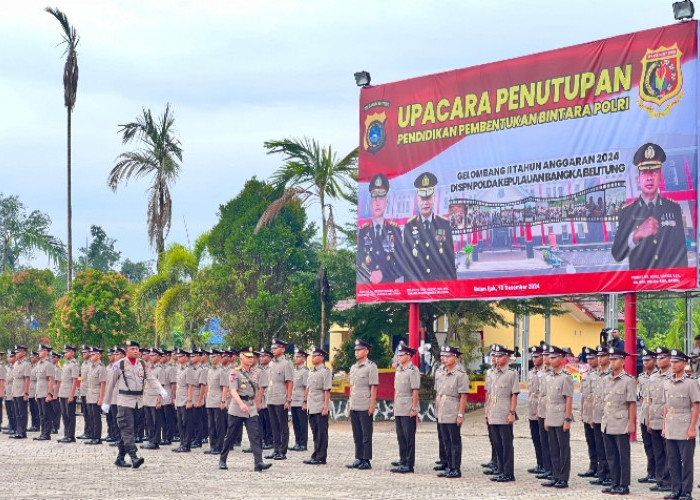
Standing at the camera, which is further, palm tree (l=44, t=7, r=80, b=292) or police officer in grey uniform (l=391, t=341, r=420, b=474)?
palm tree (l=44, t=7, r=80, b=292)

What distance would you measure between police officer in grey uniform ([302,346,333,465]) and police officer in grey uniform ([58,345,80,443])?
18.8 feet

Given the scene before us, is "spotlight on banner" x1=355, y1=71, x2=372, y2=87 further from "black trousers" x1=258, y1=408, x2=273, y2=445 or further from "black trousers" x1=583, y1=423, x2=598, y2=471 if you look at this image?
"black trousers" x1=583, y1=423, x2=598, y2=471

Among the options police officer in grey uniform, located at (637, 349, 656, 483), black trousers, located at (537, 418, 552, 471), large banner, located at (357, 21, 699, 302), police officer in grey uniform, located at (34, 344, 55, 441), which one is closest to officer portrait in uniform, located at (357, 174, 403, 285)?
large banner, located at (357, 21, 699, 302)

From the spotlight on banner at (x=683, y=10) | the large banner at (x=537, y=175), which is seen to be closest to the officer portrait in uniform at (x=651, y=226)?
the large banner at (x=537, y=175)

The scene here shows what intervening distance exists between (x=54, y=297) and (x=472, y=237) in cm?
2216

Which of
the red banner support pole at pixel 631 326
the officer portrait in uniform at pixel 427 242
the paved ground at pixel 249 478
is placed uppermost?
the officer portrait in uniform at pixel 427 242

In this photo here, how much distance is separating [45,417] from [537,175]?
10332mm

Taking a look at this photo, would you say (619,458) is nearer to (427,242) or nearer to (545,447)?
(545,447)

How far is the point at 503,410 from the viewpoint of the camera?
15219 mm

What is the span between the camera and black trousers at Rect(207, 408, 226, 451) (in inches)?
741

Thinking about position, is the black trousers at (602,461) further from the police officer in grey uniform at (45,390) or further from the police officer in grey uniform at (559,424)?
the police officer in grey uniform at (45,390)

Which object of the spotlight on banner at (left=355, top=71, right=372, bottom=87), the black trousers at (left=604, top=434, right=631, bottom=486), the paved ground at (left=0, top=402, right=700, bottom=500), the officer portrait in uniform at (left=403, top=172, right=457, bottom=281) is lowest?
the paved ground at (left=0, top=402, right=700, bottom=500)

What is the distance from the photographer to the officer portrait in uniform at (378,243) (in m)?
25.2

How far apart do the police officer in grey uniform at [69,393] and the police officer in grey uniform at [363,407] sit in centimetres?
688
